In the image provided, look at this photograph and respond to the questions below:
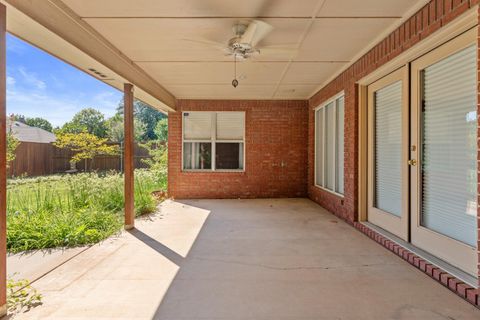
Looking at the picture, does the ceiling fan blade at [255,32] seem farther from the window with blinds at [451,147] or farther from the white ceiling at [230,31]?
the window with blinds at [451,147]

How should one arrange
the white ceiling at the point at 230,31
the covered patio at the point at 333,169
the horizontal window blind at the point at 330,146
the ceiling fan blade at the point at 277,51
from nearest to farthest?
the covered patio at the point at 333,169 → the white ceiling at the point at 230,31 → the ceiling fan blade at the point at 277,51 → the horizontal window blind at the point at 330,146

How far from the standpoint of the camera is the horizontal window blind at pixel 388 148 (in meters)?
3.69

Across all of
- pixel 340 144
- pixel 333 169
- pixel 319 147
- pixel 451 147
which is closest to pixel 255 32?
pixel 451 147

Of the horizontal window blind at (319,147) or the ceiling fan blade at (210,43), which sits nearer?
the ceiling fan blade at (210,43)

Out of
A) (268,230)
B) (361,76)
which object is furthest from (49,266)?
(361,76)

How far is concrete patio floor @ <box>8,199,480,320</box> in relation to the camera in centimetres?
218

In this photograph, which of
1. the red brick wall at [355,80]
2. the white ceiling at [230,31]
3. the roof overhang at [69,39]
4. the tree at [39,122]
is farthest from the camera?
the tree at [39,122]

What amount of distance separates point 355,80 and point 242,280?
3.63m

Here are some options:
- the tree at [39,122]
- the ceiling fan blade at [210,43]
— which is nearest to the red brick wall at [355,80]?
the ceiling fan blade at [210,43]

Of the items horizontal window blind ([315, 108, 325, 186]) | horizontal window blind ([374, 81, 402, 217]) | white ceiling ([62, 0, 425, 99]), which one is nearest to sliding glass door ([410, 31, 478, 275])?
horizontal window blind ([374, 81, 402, 217])

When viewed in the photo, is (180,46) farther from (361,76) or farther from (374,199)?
(374,199)

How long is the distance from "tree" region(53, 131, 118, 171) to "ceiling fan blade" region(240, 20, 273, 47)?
1107 cm

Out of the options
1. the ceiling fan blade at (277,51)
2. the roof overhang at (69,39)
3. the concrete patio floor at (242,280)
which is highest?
the ceiling fan blade at (277,51)

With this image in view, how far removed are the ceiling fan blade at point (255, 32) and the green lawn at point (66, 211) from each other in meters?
3.33
